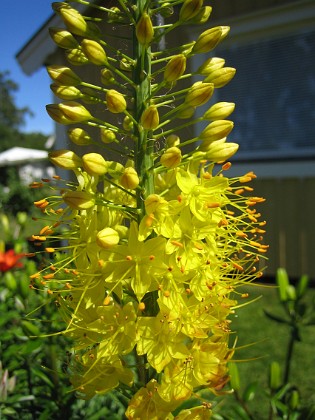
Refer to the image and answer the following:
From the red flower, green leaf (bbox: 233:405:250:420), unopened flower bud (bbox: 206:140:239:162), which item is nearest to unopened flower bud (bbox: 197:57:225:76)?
unopened flower bud (bbox: 206:140:239:162)

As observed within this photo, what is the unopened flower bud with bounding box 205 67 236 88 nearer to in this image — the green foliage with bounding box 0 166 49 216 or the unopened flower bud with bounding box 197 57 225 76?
the unopened flower bud with bounding box 197 57 225 76

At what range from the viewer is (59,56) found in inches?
286

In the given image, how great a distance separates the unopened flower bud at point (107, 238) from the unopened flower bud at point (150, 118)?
0.30 metres

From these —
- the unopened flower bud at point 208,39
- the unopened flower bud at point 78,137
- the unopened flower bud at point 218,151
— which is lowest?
the unopened flower bud at point 218,151

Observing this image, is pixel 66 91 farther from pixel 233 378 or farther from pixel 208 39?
pixel 233 378

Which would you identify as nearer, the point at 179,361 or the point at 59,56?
the point at 179,361

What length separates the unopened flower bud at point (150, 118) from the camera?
1.38 m

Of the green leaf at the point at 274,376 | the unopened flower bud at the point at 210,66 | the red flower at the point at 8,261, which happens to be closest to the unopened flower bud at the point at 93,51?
the unopened flower bud at the point at 210,66

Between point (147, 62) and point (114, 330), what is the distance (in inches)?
30.9

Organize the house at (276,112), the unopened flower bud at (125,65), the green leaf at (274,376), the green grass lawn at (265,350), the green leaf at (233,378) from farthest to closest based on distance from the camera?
1. the house at (276,112)
2. the green grass lawn at (265,350)
3. the green leaf at (274,376)
4. the green leaf at (233,378)
5. the unopened flower bud at (125,65)

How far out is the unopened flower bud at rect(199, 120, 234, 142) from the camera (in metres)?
1.50

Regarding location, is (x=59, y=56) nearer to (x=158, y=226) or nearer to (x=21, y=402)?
(x=21, y=402)

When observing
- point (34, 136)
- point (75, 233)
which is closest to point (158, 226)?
point (75, 233)

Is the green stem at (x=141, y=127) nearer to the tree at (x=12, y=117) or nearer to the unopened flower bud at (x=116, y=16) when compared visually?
the unopened flower bud at (x=116, y=16)
